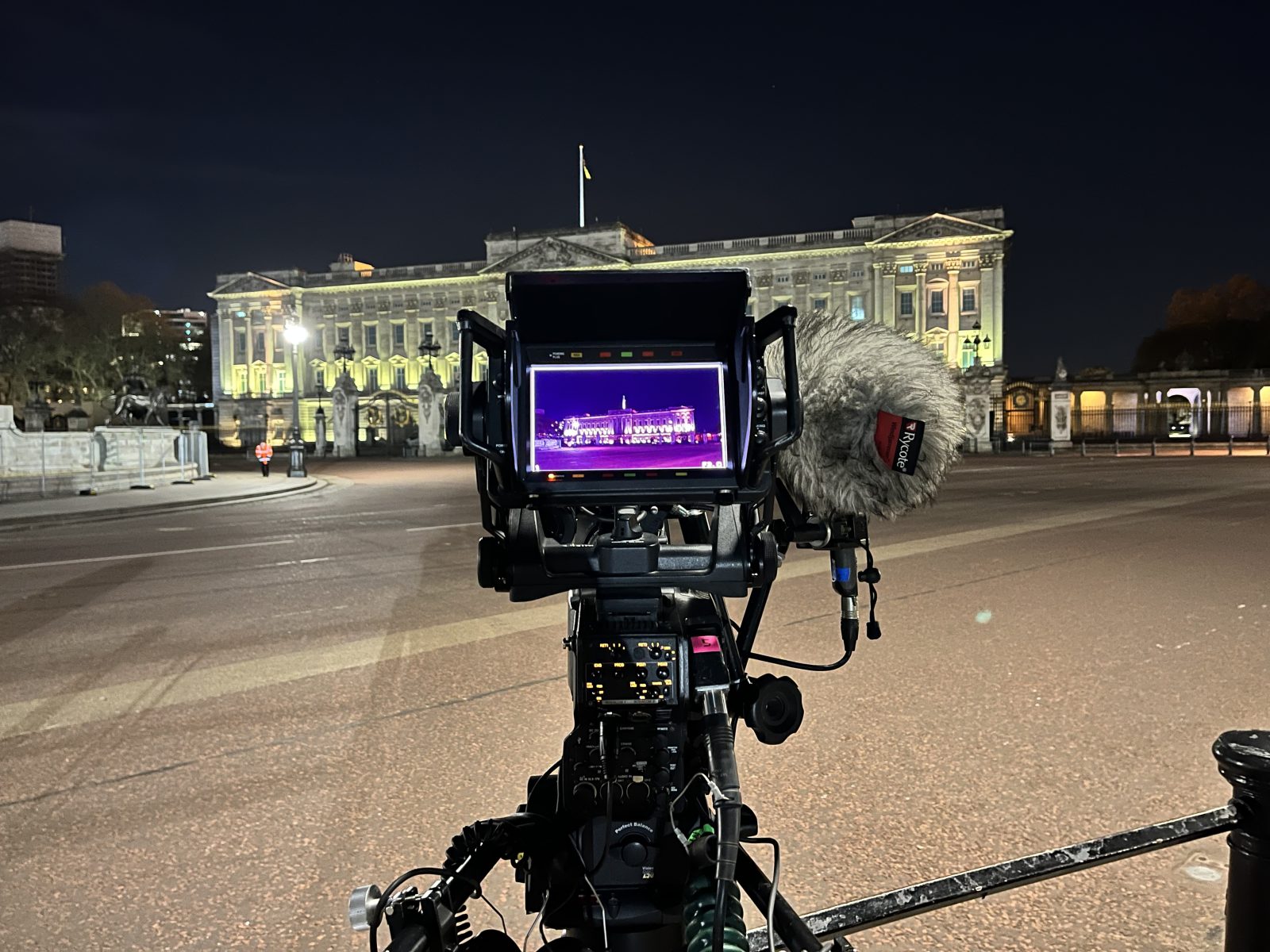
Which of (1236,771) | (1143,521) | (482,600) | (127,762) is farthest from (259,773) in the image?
(1143,521)

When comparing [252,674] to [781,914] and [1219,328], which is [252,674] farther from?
[1219,328]

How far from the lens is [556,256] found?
79938 mm

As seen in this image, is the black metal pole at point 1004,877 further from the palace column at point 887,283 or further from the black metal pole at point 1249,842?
the palace column at point 887,283

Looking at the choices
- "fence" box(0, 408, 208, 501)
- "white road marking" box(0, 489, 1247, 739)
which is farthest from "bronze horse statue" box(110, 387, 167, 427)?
"white road marking" box(0, 489, 1247, 739)

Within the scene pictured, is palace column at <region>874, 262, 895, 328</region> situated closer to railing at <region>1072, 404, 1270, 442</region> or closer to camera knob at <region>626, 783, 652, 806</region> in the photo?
railing at <region>1072, 404, 1270, 442</region>

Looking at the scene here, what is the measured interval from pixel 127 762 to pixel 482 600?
157 inches

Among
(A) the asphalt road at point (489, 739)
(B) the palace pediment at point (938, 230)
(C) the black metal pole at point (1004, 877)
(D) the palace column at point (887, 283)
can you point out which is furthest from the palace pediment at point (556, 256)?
(C) the black metal pole at point (1004, 877)

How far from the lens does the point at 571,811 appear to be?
5.86ft

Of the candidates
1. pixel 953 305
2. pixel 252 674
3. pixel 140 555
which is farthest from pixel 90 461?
pixel 953 305

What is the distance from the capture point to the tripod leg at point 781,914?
1604 mm

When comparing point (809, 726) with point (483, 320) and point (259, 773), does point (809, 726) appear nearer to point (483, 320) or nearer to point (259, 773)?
point (259, 773)

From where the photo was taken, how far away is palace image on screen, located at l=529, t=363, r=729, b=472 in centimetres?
196

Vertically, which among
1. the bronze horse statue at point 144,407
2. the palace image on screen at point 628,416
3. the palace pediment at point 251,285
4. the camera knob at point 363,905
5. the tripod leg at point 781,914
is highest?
the palace pediment at point 251,285

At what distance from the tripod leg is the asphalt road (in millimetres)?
1075
